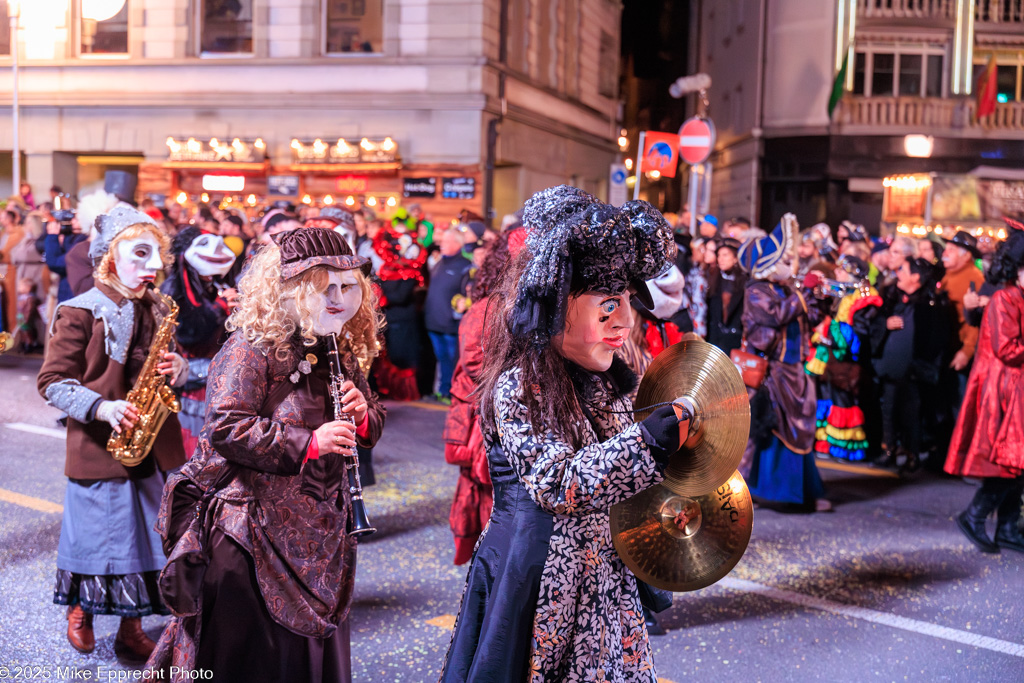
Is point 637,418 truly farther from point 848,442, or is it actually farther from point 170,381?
point 848,442

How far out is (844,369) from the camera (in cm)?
924

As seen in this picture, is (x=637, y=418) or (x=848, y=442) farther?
(x=848, y=442)

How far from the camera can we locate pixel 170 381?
4.46 meters

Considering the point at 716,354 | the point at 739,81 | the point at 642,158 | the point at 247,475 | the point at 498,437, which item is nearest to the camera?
the point at 716,354

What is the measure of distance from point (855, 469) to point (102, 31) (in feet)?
65.3

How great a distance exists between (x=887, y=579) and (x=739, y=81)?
2916cm

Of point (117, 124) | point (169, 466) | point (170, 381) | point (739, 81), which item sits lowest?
point (169, 466)

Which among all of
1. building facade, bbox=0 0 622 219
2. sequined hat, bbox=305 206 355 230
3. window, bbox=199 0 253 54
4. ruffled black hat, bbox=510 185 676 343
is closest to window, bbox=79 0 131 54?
building facade, bbox=0 0 622 219

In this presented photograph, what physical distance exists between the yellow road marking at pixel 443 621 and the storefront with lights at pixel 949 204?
1763 centimetres

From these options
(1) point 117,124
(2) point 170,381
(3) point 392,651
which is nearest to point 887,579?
(3) point 392,651

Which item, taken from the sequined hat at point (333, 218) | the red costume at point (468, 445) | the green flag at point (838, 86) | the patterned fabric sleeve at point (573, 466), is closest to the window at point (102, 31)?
the sequined hat at point (333, 218)

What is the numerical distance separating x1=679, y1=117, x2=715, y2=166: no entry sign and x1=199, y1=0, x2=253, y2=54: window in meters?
13.1

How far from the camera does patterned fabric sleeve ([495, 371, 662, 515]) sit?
2.26 meters

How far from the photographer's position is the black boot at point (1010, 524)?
6.29 m
